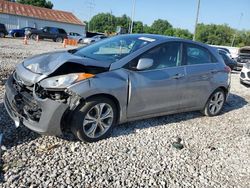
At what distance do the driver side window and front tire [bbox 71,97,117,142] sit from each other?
0.76m

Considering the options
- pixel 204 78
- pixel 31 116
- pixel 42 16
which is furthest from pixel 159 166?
pixel 42 16

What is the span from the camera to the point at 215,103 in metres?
6.30

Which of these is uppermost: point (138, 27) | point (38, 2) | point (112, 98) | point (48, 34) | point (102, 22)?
point (38, 2)

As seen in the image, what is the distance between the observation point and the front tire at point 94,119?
393 cm

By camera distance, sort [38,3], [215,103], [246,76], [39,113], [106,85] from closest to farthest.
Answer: [39,113] → [106,85] → [215,103] → [246,76] → [38,3]

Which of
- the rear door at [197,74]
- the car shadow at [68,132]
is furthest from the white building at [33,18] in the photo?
the rear door at [197,74]

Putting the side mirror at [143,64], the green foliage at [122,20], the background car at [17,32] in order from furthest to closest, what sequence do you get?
the green foliage at [122,20] < the background car at [17,32] < the side mirror at [143,64]

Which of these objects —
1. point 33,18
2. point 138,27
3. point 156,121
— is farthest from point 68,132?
point 138,27

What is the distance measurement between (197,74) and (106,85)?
222 cm

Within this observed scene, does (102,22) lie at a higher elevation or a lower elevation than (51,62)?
higher

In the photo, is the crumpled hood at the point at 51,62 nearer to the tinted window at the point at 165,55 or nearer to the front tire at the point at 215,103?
the tinted window at the point at 165,55

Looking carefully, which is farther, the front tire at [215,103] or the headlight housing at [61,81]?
the front tire at [215,103]

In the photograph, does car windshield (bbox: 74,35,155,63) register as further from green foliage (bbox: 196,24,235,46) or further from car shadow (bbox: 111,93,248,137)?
green foliage (bbox: 196,24,235,46)

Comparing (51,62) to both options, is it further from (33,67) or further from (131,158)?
(131,158)
